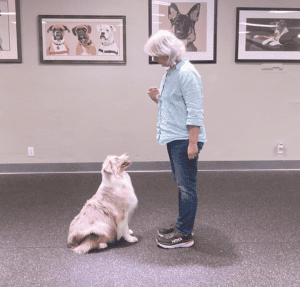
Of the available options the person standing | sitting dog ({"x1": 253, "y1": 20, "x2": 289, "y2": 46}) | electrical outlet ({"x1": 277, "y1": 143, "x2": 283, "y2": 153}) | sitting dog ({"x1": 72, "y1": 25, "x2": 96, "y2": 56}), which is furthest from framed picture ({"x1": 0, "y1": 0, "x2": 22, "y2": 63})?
electrical outlet ({"x1": 277, "y1": 143, "x2": 283, "y2": 153})

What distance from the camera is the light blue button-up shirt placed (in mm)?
1587

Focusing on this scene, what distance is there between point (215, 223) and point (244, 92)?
195cm

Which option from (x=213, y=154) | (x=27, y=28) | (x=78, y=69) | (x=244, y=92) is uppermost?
(x=27, y=28)

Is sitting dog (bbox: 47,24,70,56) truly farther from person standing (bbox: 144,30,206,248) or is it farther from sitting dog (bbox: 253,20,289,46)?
sitting dog (bbox: 253,20,289,46)

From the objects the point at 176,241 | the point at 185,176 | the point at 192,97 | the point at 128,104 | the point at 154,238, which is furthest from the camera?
the point at 128,104

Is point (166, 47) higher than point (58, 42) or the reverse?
the reverse

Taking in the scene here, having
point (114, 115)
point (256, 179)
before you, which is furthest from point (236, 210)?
point (114, 115)

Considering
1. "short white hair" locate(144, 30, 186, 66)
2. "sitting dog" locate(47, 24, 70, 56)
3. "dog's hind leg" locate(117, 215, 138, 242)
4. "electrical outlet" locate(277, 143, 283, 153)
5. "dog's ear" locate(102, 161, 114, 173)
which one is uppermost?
"sitting dog" locate(47, 24, 70, 56)

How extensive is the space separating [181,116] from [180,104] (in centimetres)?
7

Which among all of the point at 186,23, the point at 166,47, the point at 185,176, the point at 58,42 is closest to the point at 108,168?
the point at 185,176

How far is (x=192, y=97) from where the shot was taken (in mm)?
1587

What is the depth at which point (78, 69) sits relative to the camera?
3.40 m

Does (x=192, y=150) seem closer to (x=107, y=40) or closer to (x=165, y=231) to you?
(x=165, y=231)

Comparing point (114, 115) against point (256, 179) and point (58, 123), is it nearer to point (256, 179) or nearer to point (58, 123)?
point (58, 123)
